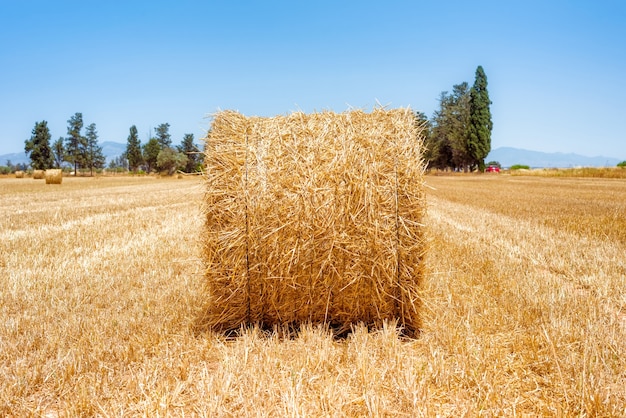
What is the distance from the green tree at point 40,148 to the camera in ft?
237

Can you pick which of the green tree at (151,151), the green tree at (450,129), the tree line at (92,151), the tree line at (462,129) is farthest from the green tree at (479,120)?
the green tree at (151,151)

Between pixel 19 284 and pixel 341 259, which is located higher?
pixel 341 259

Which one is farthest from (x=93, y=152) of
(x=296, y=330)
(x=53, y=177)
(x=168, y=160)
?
(x=296, y=330)

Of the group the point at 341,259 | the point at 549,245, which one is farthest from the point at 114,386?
the point at 549,245

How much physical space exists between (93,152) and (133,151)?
7.02m

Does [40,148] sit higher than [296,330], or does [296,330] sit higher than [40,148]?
[40,148]

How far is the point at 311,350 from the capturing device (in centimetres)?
329

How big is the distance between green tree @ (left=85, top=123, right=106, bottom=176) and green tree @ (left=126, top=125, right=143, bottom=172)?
4.66 metres

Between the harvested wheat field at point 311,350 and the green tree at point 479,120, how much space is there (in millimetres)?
47574

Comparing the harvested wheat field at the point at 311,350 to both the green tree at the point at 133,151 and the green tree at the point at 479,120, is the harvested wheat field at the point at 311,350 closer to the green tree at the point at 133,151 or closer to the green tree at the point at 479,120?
the green tree at the point at 479,120

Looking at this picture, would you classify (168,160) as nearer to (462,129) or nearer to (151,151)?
(151,151)

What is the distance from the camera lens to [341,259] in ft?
11.5

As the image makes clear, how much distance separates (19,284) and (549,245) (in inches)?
278

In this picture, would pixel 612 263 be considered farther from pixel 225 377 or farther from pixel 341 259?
pixel 225 377
